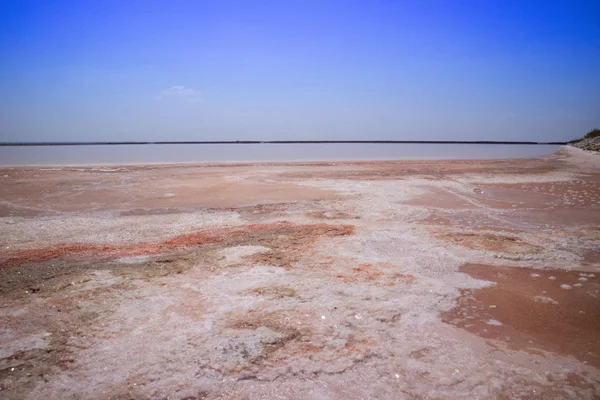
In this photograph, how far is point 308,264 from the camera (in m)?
4.71

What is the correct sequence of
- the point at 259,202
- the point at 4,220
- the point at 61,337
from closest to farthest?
the point at 61,337 → the point at 4,220 → the point at 259,202

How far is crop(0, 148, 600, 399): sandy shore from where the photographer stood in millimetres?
2539

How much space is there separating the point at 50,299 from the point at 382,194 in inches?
326

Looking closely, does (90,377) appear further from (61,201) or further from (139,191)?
(139,191)

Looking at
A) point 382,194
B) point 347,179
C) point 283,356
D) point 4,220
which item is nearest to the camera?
point 283,356

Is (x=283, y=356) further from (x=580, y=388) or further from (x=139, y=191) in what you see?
(x=139, y=191)

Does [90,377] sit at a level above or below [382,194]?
below

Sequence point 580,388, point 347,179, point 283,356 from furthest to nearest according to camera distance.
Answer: point 347,179 < point 283,356 < point 580,388

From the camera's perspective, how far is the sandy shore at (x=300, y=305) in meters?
2.54

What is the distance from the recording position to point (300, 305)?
3584 mm

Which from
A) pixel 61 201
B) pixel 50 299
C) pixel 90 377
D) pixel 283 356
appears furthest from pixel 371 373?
pixel 61 201

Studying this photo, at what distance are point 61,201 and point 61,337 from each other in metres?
7.62

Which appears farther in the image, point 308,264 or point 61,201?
point 61,201

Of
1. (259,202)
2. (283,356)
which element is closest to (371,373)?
(283,356)
